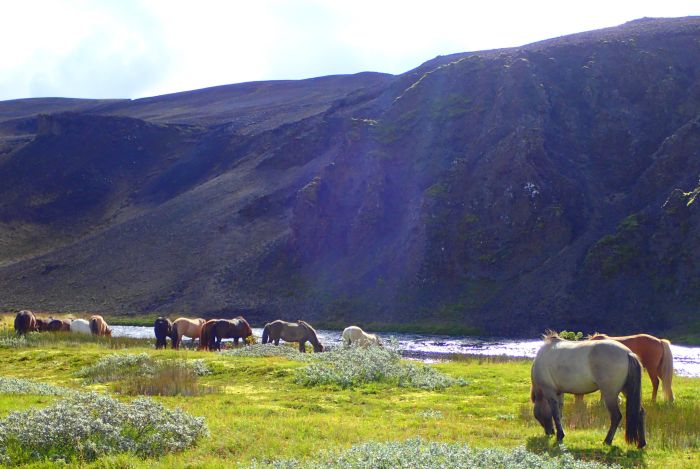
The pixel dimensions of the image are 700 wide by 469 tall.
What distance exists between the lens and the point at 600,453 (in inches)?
526

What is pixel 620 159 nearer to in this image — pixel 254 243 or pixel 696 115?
pixel 696 115

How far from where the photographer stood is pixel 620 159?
82.2 meters

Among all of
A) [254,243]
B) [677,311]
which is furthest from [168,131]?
[677,311]

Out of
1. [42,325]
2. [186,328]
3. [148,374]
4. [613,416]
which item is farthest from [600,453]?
[42,325]

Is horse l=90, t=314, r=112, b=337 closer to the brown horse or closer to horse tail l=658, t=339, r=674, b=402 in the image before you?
the brown horse

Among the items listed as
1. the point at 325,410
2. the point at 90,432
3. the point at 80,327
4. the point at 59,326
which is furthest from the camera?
the point at 59,326

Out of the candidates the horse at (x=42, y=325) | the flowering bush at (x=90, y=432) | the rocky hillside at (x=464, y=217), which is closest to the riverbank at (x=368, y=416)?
the flowering bush at (x=90, y=432)

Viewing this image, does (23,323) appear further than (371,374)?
Yes

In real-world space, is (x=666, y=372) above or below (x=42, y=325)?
above

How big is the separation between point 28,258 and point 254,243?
136ft

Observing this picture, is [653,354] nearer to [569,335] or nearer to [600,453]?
[600,453]

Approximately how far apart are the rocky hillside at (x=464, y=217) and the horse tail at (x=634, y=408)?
51120mm

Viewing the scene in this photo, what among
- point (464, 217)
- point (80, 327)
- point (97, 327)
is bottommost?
point (80, 327)

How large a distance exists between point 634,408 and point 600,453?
1.06 meters
